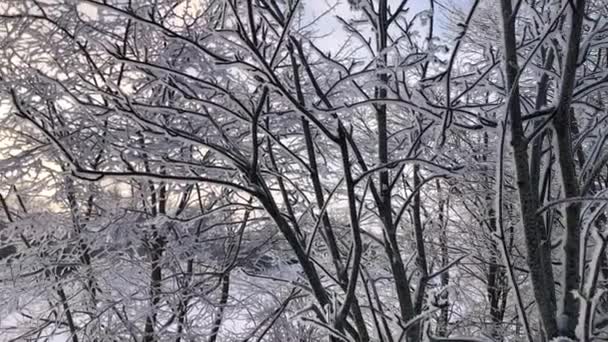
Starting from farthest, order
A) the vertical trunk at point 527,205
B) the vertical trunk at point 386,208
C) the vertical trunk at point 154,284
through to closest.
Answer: the vertical trunk at point 154,284, the vertical trunk at point 386,208, the vertical trunk at point 527,205

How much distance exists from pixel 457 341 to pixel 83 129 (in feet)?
12.2

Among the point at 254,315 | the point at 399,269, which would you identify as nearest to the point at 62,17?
the point at 254,315

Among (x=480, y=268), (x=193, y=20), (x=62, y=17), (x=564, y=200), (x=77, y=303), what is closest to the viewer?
(x=564, y=200)

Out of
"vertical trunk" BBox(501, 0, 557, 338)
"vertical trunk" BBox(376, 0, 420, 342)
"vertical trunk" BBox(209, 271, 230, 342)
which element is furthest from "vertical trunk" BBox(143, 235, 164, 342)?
"vertical trunk" BBox(501, 0, 557, 338)

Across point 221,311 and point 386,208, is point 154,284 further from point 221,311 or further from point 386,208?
point 386,208

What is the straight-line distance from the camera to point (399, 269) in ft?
6.72

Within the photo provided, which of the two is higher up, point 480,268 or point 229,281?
point 229,281

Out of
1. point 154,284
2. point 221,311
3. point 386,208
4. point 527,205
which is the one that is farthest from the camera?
point 221,311

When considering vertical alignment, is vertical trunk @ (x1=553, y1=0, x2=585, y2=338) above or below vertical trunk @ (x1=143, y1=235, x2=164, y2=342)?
above

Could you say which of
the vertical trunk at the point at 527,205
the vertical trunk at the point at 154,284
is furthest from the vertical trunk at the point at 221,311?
the vertical trunk at the point at 527,205

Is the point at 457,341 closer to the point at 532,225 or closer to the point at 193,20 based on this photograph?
the point at 532,225

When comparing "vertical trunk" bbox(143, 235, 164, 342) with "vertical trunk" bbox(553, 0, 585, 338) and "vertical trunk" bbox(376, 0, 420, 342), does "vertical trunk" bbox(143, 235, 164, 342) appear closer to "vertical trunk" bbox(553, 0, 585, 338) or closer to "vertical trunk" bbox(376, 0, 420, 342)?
"vertical trunk" bbox(376, 0, 420, 342)

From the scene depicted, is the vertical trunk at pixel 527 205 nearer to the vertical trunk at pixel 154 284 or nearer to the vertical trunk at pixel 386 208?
the vertical trunk at pixel 386 208

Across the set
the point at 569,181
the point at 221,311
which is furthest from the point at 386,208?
the point at 221,311
